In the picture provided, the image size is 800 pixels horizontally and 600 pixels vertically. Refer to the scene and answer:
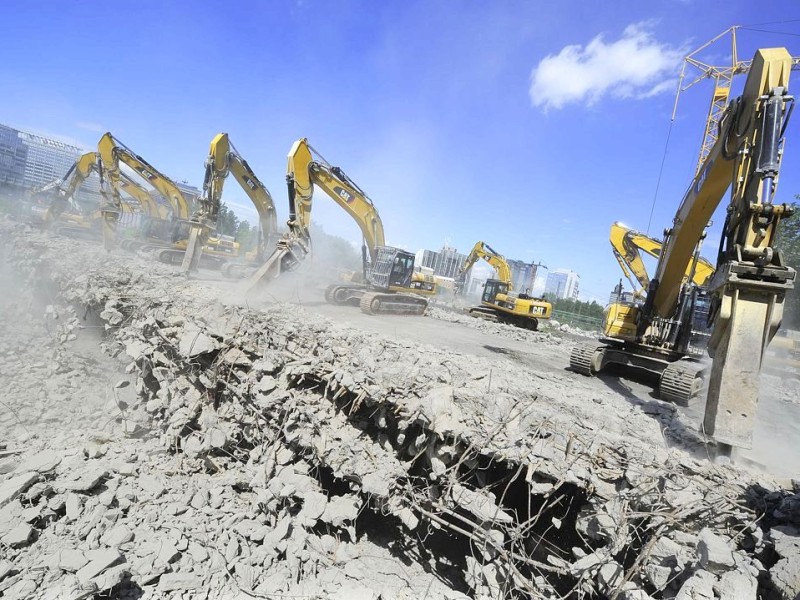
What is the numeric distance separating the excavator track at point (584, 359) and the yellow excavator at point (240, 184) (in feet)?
35.8

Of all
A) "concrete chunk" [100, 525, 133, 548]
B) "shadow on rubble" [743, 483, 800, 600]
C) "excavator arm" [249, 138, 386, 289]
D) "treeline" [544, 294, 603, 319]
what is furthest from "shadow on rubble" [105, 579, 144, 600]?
"treeline" [544, 294, 603, 319]

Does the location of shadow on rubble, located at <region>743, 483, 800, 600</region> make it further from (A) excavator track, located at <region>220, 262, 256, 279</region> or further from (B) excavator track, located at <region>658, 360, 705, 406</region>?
(A) excavator track, located at <region>220, 262, 256, 279</region>

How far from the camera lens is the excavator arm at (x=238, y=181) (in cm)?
1219

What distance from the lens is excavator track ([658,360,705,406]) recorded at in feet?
21.2

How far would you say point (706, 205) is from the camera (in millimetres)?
6102

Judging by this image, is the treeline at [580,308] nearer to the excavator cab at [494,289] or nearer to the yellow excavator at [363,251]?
the excavator cab at [494,289]

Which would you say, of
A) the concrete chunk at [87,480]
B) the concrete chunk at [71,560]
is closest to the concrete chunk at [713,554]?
the concrete chunk at [71,560]

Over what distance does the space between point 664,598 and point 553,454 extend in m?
1.07

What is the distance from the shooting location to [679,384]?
6.53 m

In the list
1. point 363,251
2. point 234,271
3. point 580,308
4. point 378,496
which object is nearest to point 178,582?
point 378,496

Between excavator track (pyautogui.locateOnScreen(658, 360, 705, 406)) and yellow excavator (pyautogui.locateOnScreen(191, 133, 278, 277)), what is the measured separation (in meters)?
12.4

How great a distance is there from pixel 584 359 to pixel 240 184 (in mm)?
12730

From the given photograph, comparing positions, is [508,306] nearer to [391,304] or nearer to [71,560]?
[391,304]

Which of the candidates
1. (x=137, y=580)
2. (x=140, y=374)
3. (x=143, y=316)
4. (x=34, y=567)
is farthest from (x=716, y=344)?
(x=143, y=316)
